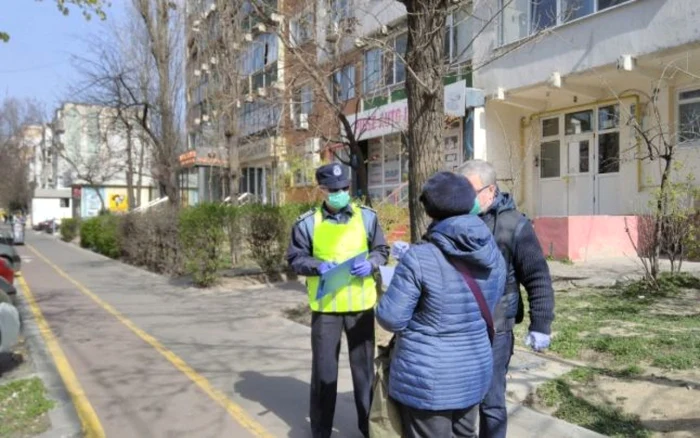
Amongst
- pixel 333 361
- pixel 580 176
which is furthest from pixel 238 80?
pixel 333 361

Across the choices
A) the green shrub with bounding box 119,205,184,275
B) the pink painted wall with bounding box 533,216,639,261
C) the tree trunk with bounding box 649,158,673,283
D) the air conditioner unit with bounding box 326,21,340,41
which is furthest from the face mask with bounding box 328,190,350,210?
the green shrub with bounding box 119,205,184,275

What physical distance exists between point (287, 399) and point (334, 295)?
162 cm

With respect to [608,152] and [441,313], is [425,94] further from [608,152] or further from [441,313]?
[608,152]

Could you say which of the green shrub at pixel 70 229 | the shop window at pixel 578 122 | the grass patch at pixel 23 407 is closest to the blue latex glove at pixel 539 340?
the grass patch at pixel 23 407

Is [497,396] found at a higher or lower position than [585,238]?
lower

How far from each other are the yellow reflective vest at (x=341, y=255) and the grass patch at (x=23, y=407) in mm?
2458

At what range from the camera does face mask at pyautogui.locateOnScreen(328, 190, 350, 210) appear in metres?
4.04

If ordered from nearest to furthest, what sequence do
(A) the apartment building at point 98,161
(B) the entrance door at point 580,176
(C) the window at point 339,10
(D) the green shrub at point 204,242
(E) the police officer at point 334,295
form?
(E) the police officer at point 334,295 → (C) the window at point 339,10 → (D) the green shrub at point 204,242 → (B) the entrance door at point 580,176 → (A) the apartment building at point 98,161

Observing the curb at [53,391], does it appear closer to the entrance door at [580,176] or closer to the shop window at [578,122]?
the entrance door at [580,176]

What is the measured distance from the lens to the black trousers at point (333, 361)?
157 inches

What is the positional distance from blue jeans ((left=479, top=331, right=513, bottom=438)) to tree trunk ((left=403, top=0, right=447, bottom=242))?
134 inches

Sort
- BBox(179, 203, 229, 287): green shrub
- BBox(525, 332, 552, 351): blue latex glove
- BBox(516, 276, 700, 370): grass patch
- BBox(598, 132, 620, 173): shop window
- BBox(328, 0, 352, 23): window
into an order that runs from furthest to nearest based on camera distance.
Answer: BBox(598, 132, 620, 173): shop window → BBox(179, 203, 229, 287): green shrub → BBox(328, 0, 352, 23): window → BBox(516, 276, 700, 370): grass patch → BBox(525, 332, 552, 351): blue latex glove

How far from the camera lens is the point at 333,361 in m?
3.98

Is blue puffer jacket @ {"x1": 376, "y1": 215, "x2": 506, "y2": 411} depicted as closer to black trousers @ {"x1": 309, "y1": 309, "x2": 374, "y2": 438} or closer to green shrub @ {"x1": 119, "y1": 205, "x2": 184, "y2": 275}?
black trousers @ {"x1": 309, "y1": 309, "x2": 374, "y2": 438}
